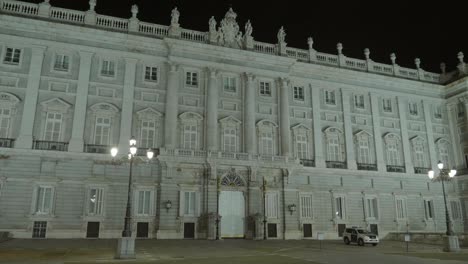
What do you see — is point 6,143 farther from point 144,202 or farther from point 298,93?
point 298,93

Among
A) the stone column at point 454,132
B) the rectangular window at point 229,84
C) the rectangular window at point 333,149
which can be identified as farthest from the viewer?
the stone column at point 454,132

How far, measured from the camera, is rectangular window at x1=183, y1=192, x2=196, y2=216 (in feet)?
103

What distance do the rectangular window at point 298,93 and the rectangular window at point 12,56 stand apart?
24031 millimetres

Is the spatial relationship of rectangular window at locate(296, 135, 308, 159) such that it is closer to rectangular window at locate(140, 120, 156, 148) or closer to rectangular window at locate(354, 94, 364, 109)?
rectangular window at locate(354, 94, 364, 109)

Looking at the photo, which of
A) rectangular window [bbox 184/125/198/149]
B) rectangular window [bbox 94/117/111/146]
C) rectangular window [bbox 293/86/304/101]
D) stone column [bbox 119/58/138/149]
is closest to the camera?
rectangular window [bbox 94/117/111/146]

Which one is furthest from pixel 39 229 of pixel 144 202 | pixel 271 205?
pixel 271 205

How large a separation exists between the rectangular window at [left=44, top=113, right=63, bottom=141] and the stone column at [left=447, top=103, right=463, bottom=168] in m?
39.9

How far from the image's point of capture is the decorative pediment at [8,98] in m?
29.3

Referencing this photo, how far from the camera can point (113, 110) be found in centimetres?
3177

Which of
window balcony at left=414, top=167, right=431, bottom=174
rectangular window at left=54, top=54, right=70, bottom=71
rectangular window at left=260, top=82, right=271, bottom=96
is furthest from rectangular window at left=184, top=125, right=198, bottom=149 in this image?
window balcony at left=414, top=167, right=431, bottom=174

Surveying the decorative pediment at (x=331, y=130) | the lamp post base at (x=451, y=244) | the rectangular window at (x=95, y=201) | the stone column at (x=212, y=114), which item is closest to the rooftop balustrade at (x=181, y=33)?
the stone column at (x=212, y=114)

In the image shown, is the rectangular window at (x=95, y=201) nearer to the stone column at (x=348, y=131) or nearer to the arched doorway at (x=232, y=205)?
the arched doorway at (x=232, y=205)

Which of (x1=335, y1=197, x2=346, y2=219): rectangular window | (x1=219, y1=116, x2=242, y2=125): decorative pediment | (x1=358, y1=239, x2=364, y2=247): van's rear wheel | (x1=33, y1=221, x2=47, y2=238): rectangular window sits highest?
(x1=219, y1=116, x2=242, y2=125): decorative pediment

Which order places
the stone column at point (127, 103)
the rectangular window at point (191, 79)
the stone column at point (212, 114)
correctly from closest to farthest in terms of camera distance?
1. the stone column at point (127, 103)
2. the stone column at point (212, 114)
3. the rectangular window at point (191, 79)
